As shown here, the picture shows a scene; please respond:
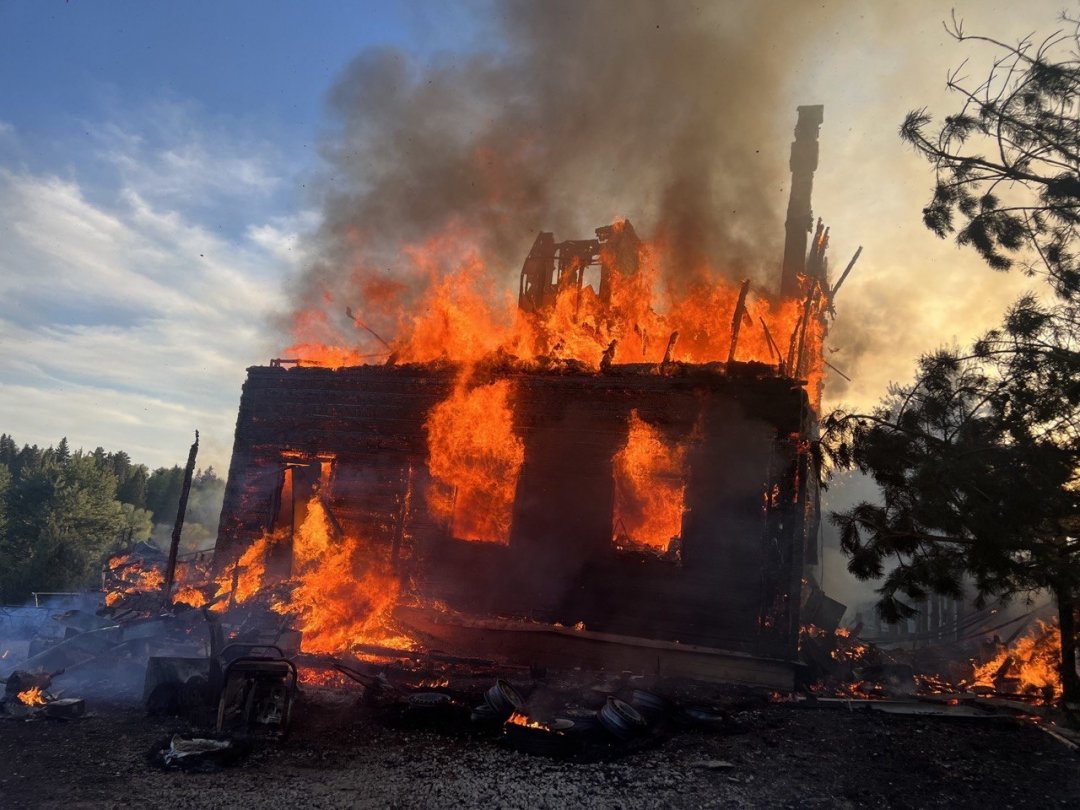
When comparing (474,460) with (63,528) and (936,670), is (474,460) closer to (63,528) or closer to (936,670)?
(936,670)

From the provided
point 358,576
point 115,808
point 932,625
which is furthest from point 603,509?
point 932,625

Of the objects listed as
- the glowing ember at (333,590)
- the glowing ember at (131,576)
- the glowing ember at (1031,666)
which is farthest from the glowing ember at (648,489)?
the glowing ember at (131,576)

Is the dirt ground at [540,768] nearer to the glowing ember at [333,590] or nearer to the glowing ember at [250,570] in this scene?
the glowing ember at [333,590]

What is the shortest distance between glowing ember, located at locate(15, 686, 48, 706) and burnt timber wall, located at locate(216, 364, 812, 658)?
5.63 metres

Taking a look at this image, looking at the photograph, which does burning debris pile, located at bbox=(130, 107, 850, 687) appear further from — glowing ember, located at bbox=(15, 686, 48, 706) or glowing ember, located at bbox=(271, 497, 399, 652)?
glowing ember, located at bbox=(15, 686, 48, 706)

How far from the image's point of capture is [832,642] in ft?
45.9

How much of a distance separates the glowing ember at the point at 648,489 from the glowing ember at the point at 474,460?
8.01 feet

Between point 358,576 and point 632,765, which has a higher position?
point 358,576

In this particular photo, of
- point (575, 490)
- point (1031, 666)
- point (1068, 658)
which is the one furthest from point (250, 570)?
point (1031, 666)

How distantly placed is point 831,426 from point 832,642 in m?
8.59

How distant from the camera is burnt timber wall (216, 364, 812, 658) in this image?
40.6ft

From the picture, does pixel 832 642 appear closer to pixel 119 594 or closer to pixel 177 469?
pixel 119 594

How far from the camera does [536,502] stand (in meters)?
13.8

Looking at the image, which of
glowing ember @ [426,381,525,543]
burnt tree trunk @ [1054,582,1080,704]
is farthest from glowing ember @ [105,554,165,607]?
burnt tree trunk @ [1054,582,1080,704]
